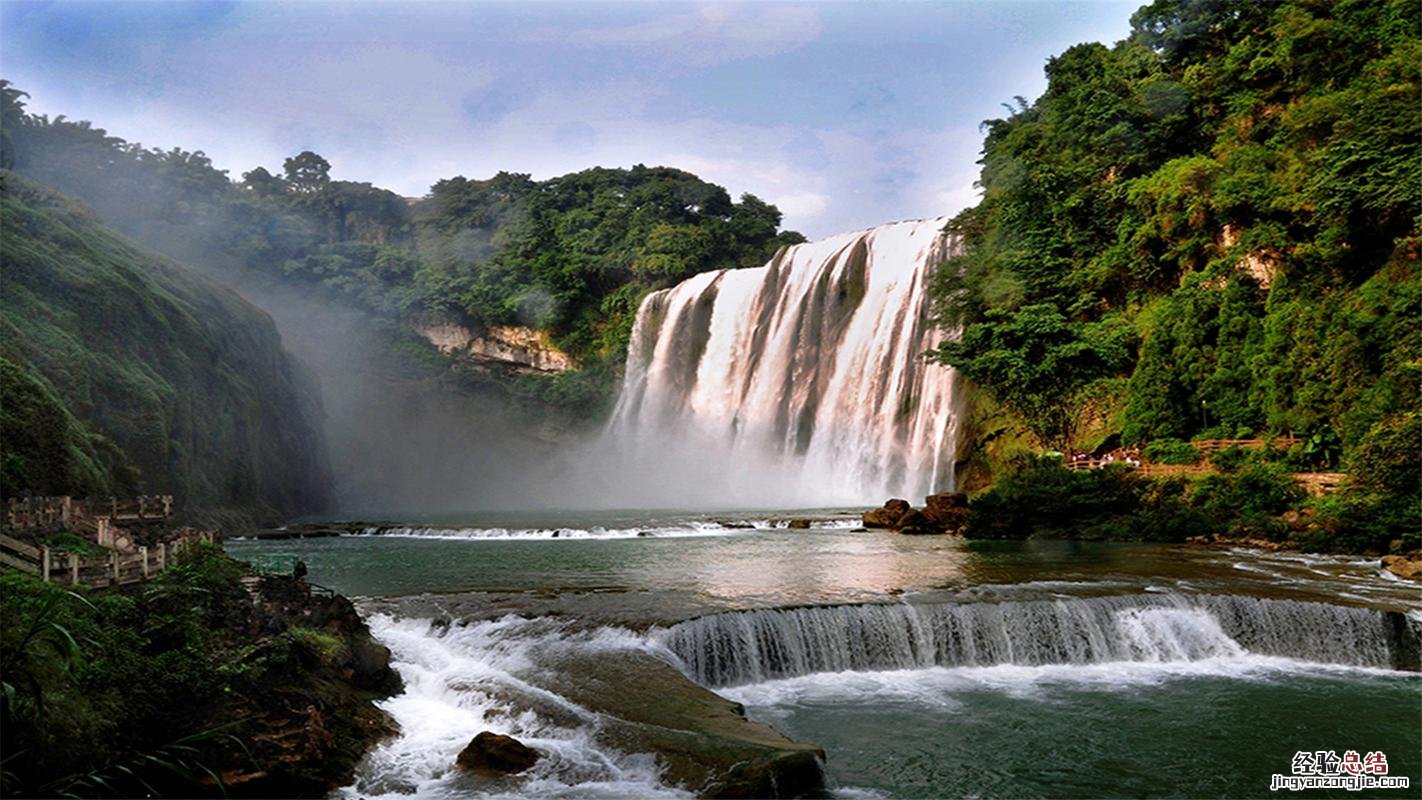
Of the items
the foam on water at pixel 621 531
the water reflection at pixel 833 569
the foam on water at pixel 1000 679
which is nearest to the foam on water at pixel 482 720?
the foam on water at pixel 1000 679

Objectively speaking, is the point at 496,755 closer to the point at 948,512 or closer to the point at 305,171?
the point at 948,512

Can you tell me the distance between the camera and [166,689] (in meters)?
7.49

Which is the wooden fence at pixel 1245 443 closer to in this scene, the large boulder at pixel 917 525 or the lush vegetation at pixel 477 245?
the large boulder at pixel 917 525

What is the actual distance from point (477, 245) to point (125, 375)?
4061 centimetres

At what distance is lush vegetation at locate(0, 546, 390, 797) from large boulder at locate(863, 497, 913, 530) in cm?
1710

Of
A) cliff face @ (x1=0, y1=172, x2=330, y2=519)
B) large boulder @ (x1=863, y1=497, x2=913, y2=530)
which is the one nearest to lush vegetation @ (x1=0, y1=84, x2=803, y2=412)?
cliff face @ (x1=0, y1=172, x2=330, y2=519)

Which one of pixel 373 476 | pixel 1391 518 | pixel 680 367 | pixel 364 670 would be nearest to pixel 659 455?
pixel 680 367

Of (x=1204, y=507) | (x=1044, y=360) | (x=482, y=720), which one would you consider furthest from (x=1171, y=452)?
(x=482, y=720)

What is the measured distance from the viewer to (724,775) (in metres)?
7.38

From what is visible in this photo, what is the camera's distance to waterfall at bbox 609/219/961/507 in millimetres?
33469

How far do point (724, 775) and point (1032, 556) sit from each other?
12.9 m

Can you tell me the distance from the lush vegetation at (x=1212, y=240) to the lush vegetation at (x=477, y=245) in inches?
1005

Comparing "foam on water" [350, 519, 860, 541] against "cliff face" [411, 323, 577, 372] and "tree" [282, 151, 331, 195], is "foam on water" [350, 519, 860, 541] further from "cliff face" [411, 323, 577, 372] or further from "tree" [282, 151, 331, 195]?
"tree" [282, 151, 331, 195]

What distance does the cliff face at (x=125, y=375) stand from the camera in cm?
1708
